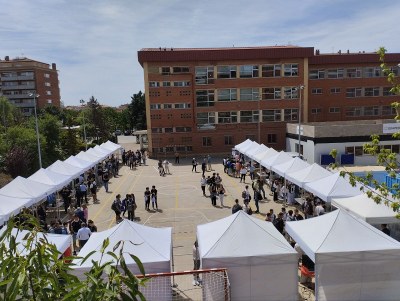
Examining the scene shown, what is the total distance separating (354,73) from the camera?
46094 millimetres

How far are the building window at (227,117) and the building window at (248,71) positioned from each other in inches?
175

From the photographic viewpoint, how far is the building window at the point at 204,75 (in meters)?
41.8

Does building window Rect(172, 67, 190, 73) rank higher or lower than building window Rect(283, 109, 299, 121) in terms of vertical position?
higher

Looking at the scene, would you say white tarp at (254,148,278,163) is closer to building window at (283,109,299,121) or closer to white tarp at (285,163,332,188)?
white tarp at (285,163,332,188)

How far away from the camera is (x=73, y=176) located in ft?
68.1

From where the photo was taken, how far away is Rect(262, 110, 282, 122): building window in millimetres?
42750

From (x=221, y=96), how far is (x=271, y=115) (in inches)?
244

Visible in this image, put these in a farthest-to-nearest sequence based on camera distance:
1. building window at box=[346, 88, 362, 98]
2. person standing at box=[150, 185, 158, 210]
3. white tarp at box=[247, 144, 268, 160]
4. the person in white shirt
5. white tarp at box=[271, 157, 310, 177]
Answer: building window at box=[346, 88, 362, 98]
white tarp at box=[247, 144, 268, 160]
white tarp at box=[271, 157, 310, 177]
person standing at box=[150, 185, 158, 210]
the person in white shirt

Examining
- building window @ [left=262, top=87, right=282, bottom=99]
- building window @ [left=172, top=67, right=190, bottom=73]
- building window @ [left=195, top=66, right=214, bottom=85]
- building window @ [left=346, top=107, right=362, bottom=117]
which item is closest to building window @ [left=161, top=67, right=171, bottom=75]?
building window @ [left=172, top=67, right=190, bottom=73]

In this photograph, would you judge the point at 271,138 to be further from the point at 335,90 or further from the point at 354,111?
the point at 354,111

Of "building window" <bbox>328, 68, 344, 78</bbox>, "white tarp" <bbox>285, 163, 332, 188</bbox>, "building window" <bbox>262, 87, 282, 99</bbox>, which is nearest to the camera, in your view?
"white tarp" <bbox>285, 163, 332, 188</bbox>

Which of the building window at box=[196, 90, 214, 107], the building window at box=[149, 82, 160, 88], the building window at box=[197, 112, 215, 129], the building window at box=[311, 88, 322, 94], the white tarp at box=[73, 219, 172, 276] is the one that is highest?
the building window at box=[149, 82, 160, 88]

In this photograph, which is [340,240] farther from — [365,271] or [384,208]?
[384,208]

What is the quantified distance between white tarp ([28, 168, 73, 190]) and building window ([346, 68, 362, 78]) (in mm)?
38352
